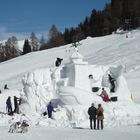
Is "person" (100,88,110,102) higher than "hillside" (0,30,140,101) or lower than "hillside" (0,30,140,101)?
lower

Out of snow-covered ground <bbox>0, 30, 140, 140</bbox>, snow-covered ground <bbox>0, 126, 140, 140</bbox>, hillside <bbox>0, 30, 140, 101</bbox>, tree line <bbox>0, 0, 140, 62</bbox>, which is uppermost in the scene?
tree line <bbox>0, 0, 140, 62</bbox>

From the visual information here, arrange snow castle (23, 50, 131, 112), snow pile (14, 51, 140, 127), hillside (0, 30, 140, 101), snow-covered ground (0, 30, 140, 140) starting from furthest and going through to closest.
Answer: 1. hillside (0, 30, 140, 101)
2. snow castle (23, 50, 131, 112)
3. snow pile (14, 51, 140, 127)
4. snow-covered ground (0, 30, 140, 140)

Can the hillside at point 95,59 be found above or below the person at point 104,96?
above

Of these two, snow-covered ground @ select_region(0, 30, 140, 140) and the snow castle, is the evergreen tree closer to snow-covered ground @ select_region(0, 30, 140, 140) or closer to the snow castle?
snow-covered ground @ select_region(0, 30, 140, 140)

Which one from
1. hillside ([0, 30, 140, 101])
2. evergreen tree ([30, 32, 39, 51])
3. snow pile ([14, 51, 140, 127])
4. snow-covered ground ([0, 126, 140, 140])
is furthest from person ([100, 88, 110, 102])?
evergreen tree ([30, 32, 39, 51])

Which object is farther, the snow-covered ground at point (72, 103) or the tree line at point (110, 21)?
the tree line at point (110, 21)

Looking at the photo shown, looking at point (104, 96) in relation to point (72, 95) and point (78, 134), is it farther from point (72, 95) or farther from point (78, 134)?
point (78, 134)

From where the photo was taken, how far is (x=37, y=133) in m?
20.8

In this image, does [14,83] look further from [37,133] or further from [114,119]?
[37,133]

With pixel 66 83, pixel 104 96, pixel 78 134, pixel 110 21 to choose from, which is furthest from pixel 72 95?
pixel 110 21

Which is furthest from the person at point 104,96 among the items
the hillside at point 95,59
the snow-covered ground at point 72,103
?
the hillside at point 95,59

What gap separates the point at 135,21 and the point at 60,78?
60.4m

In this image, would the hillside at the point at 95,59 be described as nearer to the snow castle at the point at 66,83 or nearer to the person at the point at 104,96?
the snow castle at the point at 66,83

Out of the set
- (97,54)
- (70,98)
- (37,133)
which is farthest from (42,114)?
(97,54)
